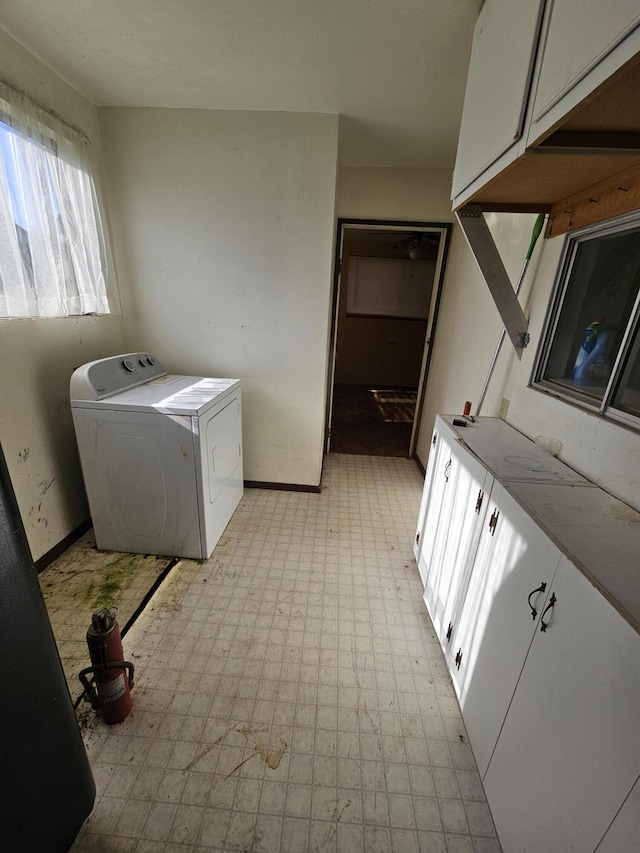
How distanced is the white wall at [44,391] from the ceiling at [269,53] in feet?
0.44

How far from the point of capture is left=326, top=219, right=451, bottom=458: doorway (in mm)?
4402

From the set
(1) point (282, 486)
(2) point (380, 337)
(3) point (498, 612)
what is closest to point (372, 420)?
(2) point (380, 337)

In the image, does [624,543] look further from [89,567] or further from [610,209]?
[89,567]

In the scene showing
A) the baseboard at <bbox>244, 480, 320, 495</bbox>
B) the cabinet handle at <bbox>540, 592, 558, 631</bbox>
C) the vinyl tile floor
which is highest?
the cabinet handle at <bbox>540, 592, 558, 631</bbox>

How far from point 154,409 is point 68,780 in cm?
142

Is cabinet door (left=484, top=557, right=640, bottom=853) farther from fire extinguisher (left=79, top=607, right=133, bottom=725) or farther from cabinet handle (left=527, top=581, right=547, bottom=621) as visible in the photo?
fire extinguisher (left=79, top=607, right=133, bottom=725)

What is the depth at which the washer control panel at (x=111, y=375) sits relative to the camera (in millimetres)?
1900

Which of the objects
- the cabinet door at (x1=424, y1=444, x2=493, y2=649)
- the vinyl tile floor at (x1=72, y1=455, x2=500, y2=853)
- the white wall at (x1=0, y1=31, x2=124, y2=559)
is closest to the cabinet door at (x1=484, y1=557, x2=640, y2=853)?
the vinyl tile floor at (x1=72, y1=455, x2=500, y2=853)

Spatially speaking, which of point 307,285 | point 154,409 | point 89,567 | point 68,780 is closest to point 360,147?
point 307,285

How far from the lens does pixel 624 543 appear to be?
2.85 feet

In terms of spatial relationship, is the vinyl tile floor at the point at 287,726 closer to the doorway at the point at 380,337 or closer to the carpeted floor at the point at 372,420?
the carpeted floor at the point at 372,420

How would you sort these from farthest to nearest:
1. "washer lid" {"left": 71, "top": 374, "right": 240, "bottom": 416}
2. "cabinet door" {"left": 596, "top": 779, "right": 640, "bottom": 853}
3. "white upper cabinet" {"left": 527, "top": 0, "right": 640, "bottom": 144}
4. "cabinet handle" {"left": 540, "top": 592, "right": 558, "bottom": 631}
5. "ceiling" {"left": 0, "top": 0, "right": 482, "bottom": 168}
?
"washer lid" {"left": 71, "top": 374, "right": 240, "bottom": 416} → "ceiling" {"left": 0, "top": 0, "right": 482, "bottom": 168} → "cabinet handle" {"left": 540, "top": 592, "right": 558, "bottom": 631} → "white upper cabinet" {"left": 527, "top": 0, "right": 640, "bottom": 144} → "cabinet door" {"left": 596, "top": 779, "right": 640, "bottom": 853}

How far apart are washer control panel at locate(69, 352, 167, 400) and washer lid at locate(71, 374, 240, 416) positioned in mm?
36

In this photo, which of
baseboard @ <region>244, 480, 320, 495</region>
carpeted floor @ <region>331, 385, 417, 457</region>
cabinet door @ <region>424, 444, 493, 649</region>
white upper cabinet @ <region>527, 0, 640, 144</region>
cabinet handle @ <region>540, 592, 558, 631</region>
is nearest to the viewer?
white upper cabinet @ <region>527, 0, 640, 144</region>
